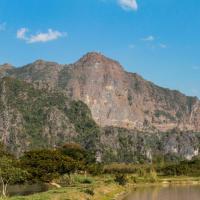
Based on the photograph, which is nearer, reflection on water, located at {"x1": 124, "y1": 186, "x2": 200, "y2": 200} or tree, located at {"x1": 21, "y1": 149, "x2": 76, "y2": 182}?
reflection on water, located at {"x1": 124, "y1": 186, "x2": 200, "y2": 200}

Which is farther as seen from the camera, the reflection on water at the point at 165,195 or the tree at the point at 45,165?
the tree at the point at 45,165

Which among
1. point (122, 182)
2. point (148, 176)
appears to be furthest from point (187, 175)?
point (122, 182)

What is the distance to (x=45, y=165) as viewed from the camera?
281 ft

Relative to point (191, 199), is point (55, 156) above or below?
above

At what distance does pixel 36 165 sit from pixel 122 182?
793 inches

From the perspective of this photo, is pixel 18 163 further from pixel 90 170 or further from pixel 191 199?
pixel 90 170

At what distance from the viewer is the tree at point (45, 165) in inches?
3314

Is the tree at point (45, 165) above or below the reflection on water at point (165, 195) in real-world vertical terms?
above

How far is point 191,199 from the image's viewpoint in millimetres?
63781

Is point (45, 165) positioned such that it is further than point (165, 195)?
Yes

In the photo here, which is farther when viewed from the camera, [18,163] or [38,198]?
[18,163]

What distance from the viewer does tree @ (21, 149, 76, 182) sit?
3314 inches

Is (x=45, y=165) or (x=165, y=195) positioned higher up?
(x=45, y=165)

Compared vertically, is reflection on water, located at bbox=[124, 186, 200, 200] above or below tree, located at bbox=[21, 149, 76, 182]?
below
